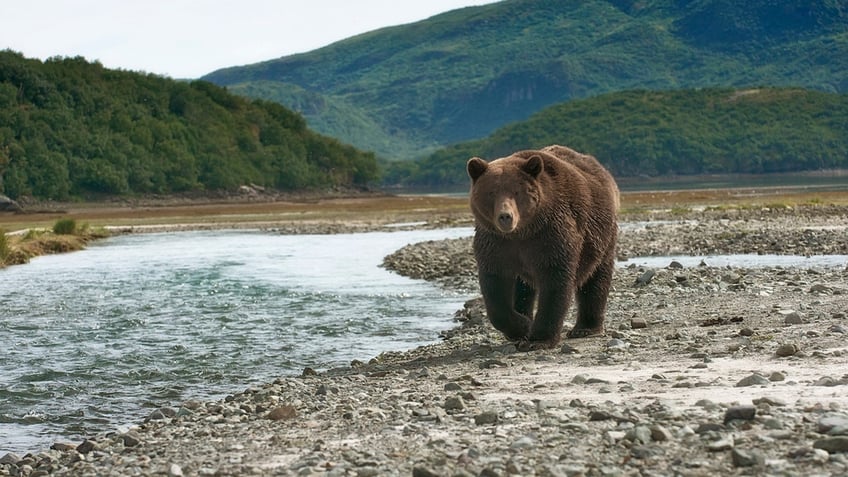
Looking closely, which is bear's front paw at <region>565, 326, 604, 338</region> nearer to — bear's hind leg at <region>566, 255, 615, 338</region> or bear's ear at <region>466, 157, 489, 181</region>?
bear's hind leg at <region>566, 255, 615, 338</region>

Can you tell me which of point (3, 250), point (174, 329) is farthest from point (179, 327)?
point (3, 250)

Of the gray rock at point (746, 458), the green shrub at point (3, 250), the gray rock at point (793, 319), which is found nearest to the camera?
the gray rock at point (746, 458)

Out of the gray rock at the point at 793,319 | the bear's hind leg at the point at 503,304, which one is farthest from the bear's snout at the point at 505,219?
the gray rock at the point at 793,319

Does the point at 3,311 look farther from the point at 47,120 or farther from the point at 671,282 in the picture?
the point at 47,120

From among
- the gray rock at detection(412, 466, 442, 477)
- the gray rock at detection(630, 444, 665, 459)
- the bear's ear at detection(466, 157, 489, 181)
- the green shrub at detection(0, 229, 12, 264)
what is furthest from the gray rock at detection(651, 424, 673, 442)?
the green shrub at detection(0, 229, 12, 264)

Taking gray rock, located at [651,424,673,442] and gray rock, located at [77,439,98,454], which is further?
gray rock, located at [77,439,98,454]

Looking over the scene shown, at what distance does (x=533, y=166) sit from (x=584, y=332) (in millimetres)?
2459

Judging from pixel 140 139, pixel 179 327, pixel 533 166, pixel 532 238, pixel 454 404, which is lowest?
pixel 179 327

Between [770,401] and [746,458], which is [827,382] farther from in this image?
[746,458]

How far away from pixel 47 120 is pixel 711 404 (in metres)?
107

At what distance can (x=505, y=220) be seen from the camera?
10430 millimetres

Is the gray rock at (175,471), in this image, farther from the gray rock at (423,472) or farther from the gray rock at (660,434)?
the gray rock at (660,434)

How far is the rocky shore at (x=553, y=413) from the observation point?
6.59 metres

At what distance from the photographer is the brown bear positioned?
10.9m
